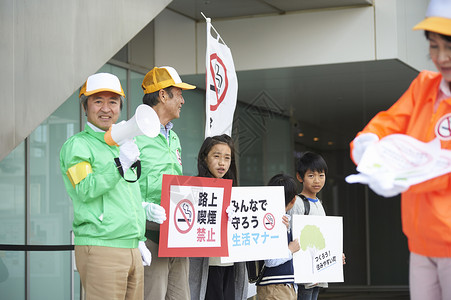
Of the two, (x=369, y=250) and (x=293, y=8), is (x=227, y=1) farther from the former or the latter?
(x=369, y=250)

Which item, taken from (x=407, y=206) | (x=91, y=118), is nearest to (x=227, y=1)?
(x=91, y=118)

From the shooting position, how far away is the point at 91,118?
4.14 m

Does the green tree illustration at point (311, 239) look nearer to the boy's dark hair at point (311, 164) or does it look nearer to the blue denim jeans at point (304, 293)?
the blue denim jeans at point (304, 293)

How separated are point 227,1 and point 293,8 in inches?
34.9

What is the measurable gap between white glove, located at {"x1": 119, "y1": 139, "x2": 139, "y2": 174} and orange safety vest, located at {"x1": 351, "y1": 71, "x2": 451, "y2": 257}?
1.37 metres

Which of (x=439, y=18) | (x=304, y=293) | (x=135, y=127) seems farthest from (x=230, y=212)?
(x=439, y=18)

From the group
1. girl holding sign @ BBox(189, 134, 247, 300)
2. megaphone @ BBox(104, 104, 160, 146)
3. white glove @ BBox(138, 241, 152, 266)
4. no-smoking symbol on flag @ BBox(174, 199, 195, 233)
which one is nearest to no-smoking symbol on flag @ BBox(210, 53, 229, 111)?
girl holding sign @ BBox(189, 134, 247, 300)

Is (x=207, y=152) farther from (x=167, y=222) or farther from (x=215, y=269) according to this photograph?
(x=215, y=269)

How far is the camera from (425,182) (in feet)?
8.96

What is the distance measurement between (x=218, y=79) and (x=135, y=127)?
2.64 meters

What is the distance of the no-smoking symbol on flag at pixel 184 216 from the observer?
15.2 feet

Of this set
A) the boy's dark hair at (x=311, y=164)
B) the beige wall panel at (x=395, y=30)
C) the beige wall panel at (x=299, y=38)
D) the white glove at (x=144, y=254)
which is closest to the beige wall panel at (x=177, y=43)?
the beige wall panel at (x=299, y=38)

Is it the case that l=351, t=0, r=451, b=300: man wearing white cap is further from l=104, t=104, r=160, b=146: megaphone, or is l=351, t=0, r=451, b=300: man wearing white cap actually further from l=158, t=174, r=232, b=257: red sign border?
l=158, t=174, r=232, b=257: red sign border

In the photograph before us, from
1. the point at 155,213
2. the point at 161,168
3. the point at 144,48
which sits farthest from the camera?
the point at 144,48
